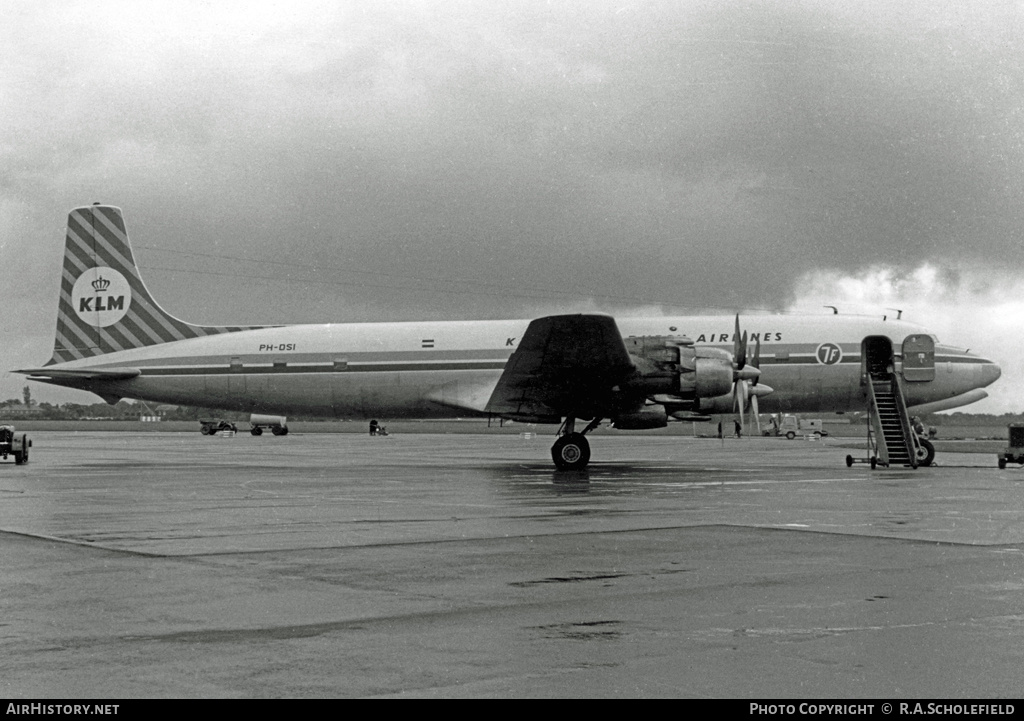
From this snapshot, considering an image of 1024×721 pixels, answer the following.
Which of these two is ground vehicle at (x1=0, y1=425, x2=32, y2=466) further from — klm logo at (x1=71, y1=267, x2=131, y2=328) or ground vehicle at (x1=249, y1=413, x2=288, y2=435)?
ground vehicle at (x1=249, y1=413, x2=288, y2=435)

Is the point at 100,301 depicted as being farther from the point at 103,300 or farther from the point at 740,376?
the point at 740,376

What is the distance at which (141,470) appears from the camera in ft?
102

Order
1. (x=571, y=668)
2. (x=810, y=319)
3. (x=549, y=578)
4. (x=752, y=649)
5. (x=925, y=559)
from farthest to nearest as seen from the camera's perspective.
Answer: (x=810, y=319) → (x=925, y=559) → (x=549, y=578) → (x=752, y=649) → (x=571, y=668)

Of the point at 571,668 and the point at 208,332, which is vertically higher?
the point at 208,332

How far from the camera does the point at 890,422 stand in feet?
108

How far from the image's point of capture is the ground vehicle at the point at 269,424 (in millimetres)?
85375

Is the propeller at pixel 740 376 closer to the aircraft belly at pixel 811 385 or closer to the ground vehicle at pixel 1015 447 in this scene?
the aircraft belly at pixel 811 385

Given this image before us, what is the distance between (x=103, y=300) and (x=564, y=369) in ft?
66.8

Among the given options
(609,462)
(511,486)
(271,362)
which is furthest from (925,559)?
(271,362)

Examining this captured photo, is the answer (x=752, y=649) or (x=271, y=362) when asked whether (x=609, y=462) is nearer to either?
(x=271, y=362)

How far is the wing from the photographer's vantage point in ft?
91.5

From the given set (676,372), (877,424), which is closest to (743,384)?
(676,372)

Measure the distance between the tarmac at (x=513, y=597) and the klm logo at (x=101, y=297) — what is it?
21.1m

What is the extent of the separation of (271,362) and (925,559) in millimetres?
29466
